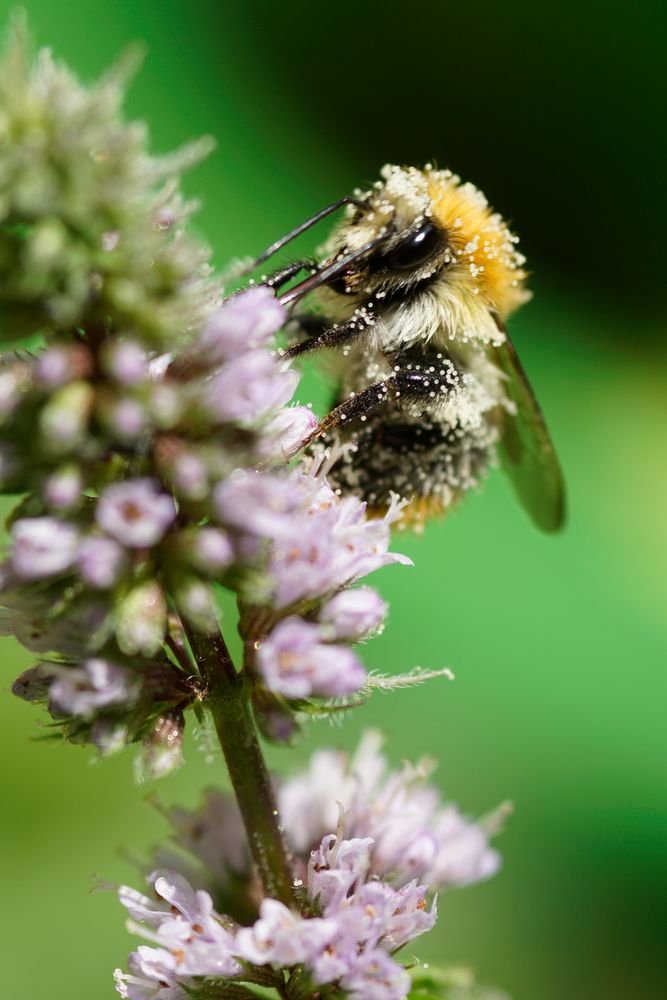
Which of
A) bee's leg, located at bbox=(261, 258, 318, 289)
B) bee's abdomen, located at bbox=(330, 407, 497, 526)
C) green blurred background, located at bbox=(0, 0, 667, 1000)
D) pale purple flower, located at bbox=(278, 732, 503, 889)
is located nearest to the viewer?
pale purple flower, located at bbox=(278, 732, 503, 889)

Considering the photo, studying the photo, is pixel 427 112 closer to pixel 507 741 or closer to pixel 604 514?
pixel 604 514

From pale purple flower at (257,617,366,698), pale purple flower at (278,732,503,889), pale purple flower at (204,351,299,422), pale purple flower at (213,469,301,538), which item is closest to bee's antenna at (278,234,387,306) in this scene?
pale purple flower at (204,351,299,422)

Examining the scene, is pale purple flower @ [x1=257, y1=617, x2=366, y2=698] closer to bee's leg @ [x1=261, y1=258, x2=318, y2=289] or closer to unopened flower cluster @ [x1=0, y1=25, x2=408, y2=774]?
unopened flower cluster @ [x1=0, y1=25, x2=408, y2=774]

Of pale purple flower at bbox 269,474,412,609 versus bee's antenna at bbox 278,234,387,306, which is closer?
pale purple flower at bbox 269,474,412,609

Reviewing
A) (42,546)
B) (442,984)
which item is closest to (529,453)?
(442,984)

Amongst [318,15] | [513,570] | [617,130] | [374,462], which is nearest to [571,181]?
[617,130]

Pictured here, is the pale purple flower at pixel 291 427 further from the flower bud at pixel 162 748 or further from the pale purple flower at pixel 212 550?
the flower bud at pixel 162 748
